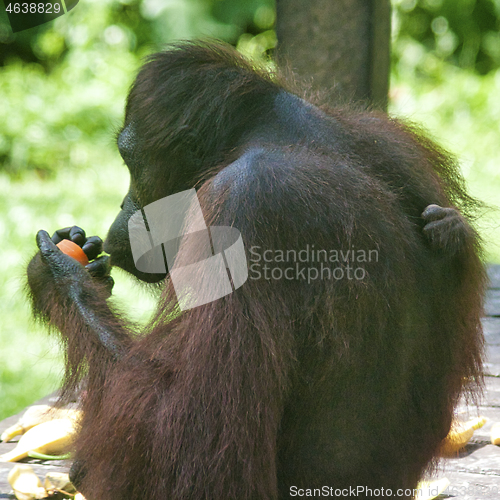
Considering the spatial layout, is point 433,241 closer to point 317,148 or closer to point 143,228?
point 317,148

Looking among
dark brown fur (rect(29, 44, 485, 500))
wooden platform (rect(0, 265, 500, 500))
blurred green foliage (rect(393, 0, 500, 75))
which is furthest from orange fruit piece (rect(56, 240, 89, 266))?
blurred green foliage (rect(393, 0, 500, 75))

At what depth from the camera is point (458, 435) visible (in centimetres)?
261

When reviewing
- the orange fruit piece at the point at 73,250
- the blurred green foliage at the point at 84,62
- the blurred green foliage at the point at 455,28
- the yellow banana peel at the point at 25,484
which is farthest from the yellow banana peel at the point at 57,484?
the blurred green foliage at the point at 455,28

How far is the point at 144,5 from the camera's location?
9328 millimetres

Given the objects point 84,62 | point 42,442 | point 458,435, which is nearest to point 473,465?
point 458,435

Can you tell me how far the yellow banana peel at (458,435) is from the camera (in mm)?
2462

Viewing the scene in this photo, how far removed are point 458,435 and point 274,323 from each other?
1.22 meters

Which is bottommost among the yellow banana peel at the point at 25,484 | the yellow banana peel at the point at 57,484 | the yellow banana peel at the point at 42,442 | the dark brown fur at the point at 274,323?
the yellow banana peel at the point at 57,484

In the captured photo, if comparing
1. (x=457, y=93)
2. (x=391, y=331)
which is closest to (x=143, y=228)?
(x=391, y=331)

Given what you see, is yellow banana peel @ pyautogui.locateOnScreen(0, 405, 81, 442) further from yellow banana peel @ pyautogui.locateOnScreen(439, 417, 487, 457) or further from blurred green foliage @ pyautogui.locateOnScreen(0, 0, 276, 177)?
blurred green foliage @ pyautogui.locateOnScreen(0, 0, 276, 177)

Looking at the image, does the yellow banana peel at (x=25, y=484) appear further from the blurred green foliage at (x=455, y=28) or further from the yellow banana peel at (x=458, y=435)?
the blurred green foliage at (x=455, y=28)

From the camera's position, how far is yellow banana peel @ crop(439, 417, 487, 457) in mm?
2462

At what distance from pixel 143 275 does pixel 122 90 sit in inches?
264

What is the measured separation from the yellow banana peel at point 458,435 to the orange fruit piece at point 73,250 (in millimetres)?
1331
